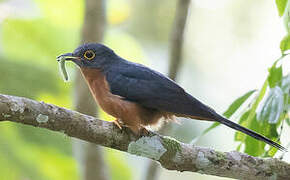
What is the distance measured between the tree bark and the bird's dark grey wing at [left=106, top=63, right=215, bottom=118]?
750mm

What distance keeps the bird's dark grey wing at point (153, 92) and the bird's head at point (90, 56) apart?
0.24m

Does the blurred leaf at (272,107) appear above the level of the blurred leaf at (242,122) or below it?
above

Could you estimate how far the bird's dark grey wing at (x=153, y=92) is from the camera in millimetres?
4645

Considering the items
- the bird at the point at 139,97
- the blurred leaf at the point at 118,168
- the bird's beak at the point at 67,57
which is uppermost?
the bird's beak at the point at 67,57

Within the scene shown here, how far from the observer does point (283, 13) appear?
4.08m

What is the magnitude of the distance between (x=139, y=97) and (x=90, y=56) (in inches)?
31.2

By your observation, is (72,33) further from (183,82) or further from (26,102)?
(26,102)

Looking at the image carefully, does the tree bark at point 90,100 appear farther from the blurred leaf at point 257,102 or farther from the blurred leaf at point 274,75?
the blurred leaf at point 274,75

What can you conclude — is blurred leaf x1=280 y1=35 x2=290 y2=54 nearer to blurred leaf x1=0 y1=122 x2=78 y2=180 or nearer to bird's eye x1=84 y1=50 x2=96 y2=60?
bird's eye x1=84 y1=50 x2=96 y2=60

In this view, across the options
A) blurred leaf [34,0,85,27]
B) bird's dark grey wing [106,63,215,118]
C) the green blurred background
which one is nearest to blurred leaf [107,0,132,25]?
the green blurred background

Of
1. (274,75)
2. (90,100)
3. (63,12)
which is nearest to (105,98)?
(90,100)

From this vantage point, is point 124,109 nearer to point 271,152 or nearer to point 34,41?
point 271,152

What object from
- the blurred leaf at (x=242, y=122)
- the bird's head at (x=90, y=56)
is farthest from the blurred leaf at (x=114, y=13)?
the blurred leaf at (x=242, y=122)

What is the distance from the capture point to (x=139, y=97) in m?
4.74
